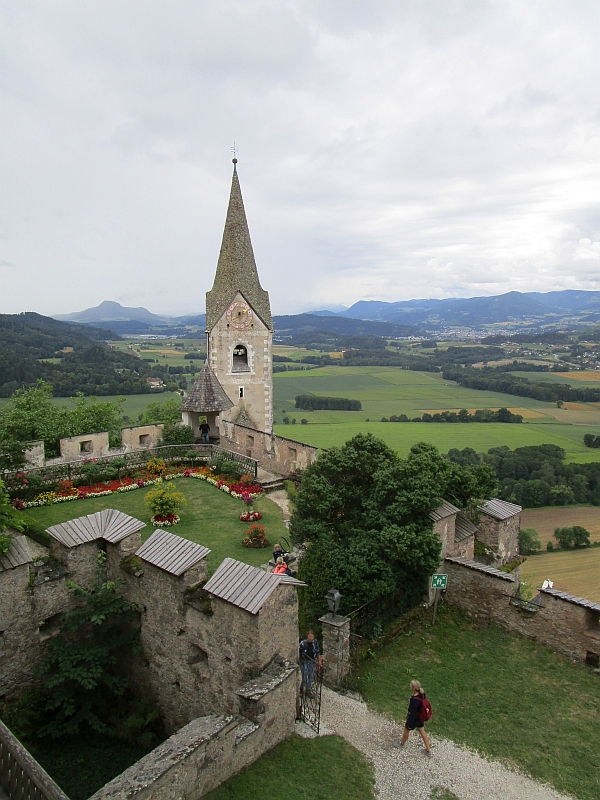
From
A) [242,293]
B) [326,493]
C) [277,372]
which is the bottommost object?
[277,372]

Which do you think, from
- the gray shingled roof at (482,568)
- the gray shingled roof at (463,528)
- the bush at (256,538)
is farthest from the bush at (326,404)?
the gray shingled roof at (482,568)

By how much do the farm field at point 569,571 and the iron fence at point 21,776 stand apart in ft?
Result: 78.4

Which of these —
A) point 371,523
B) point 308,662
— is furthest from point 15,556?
point 371,523

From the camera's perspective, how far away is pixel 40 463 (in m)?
18.7

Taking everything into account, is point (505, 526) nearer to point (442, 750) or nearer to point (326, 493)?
point (326, 493)

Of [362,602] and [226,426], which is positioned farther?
[226,426]

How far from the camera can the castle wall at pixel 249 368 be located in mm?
25984

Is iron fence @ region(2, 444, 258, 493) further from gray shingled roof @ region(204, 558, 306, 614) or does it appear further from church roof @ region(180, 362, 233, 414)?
gray shingled roof @ region(204, 558, 306, 614)

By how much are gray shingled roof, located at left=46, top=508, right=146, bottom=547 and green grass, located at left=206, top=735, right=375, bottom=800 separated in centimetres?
507

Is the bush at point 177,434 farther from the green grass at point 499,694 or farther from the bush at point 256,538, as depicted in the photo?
the green grass at point 499,694

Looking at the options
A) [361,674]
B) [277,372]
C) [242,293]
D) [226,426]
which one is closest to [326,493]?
[361,674]

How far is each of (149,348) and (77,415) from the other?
127 m

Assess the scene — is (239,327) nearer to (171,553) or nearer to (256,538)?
(256,538)

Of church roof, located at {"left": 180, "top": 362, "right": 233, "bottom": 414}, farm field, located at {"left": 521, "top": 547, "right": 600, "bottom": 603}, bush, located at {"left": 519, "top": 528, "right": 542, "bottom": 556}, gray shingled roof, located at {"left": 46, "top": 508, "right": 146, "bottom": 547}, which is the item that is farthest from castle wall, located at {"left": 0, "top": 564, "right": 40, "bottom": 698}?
bush, located at {"left": 519, "top": 528, "right": 542, "bottom": 556}
